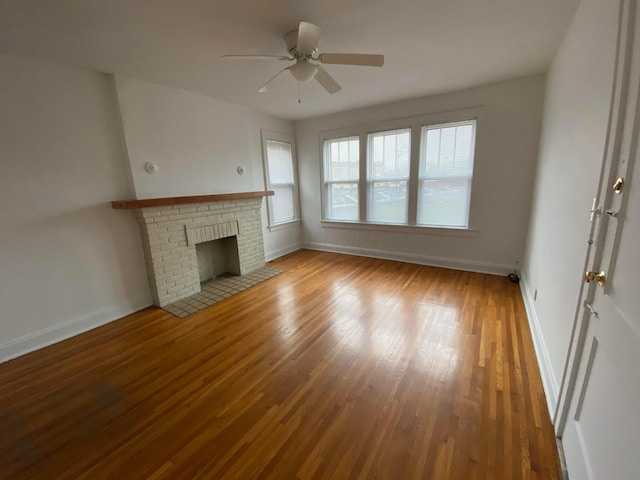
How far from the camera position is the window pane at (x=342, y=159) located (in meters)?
4.54

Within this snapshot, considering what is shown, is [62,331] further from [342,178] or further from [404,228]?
[404,228]

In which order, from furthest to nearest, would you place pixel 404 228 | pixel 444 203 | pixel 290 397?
1. pixel 404 228
2. pixel 444 203
3. pixel 290 397

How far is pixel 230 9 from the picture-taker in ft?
5.66

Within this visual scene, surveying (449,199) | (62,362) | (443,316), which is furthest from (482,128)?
(62,362)

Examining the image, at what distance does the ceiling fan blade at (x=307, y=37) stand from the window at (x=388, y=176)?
8.11 feet

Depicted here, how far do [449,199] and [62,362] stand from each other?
4636 millimetres

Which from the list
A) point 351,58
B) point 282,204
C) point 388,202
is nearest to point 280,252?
point 282,204

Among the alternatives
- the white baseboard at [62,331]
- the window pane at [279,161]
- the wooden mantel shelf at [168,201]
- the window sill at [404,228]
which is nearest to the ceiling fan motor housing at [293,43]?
the wooden mantel shelf at [168,201]

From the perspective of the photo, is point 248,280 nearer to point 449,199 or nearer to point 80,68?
point 80,68

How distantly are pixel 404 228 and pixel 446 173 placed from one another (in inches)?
39.6

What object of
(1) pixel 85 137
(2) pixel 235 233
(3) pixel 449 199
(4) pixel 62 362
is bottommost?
(4) pixel 62 362

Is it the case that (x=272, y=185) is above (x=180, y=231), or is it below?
above

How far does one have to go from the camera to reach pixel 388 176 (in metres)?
4.29

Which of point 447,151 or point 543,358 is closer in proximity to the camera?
point 543,358
